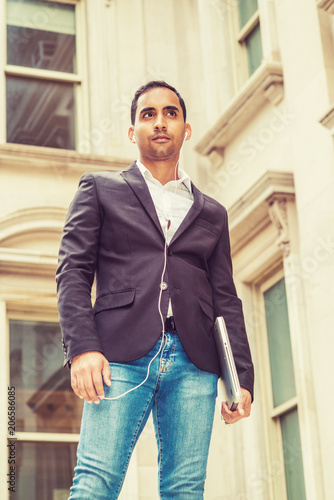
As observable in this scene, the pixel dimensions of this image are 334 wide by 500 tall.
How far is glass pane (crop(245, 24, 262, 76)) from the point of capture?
774 centimetres

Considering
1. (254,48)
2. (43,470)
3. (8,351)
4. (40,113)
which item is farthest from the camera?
(40,113)

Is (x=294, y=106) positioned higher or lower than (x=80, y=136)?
lower

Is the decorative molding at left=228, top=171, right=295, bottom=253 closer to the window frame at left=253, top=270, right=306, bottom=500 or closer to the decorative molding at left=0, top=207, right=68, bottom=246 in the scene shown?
the window frame at left=253, top=270, right=306, bottom=500

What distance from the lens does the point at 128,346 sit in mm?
3020

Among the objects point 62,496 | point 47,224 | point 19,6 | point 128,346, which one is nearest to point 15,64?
point 19,6

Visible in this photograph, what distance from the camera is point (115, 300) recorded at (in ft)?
10.2

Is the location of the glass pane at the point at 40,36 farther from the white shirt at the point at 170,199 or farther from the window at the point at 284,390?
the white shirt at the point at 170,199

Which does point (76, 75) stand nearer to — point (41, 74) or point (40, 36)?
point (41, 74)

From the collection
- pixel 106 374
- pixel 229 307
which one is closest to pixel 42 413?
pixel 229 307

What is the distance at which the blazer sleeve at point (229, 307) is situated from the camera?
10.5 feet

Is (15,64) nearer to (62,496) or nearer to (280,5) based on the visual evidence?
(280,5)

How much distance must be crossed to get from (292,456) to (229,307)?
11.3 ft

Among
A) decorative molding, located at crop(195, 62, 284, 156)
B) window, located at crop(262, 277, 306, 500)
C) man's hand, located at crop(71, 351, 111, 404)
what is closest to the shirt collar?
man's hand, located at crop(71, 351, 111, 404)

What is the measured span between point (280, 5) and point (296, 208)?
5.27ft
